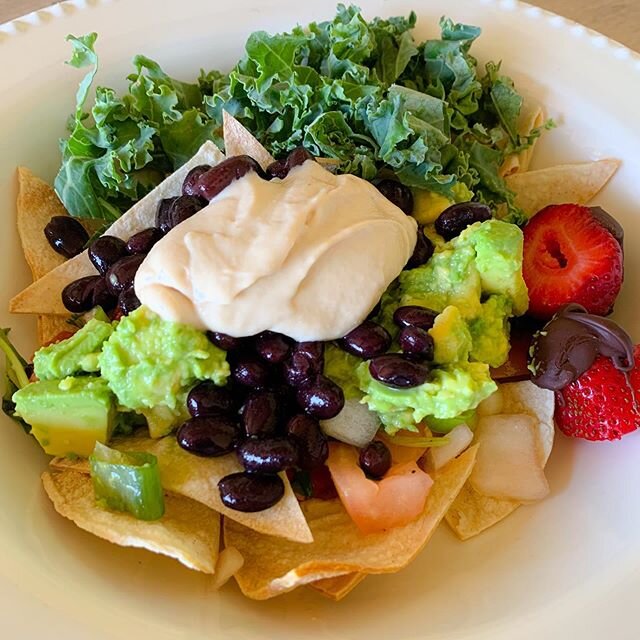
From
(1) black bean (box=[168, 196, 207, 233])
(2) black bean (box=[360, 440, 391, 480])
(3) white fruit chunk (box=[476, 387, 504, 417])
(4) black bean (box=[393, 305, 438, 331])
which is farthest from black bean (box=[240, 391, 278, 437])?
(3) white fruit chunk (box=[476, 387, 504, 417])

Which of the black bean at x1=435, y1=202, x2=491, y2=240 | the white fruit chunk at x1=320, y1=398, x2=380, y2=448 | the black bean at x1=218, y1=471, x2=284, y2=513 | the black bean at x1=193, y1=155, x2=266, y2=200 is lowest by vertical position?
the white fruit chunk at x1=320, y1=398, x2=380, y2=448

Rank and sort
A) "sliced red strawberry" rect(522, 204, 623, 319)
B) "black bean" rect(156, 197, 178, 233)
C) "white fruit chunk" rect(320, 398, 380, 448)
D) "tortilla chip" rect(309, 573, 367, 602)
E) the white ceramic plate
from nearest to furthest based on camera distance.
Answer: the white ceramic plate
"tortilla chip" rect(309, 573, 367, 602)
"white fruit chunk" rect(320, 398, 380, 448)
"black bean" rect(156, 197, 178, 233)
"sliced red strawberry" rect(522, 204, 623, 319)

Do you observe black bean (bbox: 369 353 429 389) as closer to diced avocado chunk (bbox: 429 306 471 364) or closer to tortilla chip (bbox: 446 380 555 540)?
diced avocado chunk (bbox: 429 306 471 364)

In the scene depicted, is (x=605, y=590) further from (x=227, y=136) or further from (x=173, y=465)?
(x=227, y=136)

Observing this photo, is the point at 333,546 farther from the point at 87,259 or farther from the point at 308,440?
the point at 87,259

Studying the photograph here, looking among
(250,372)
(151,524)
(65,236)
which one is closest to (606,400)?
(250,372)

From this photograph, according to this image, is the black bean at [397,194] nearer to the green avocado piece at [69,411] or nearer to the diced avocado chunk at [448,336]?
the diced avocado chunk at [448,336]

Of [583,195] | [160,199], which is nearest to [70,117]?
[160,199]
